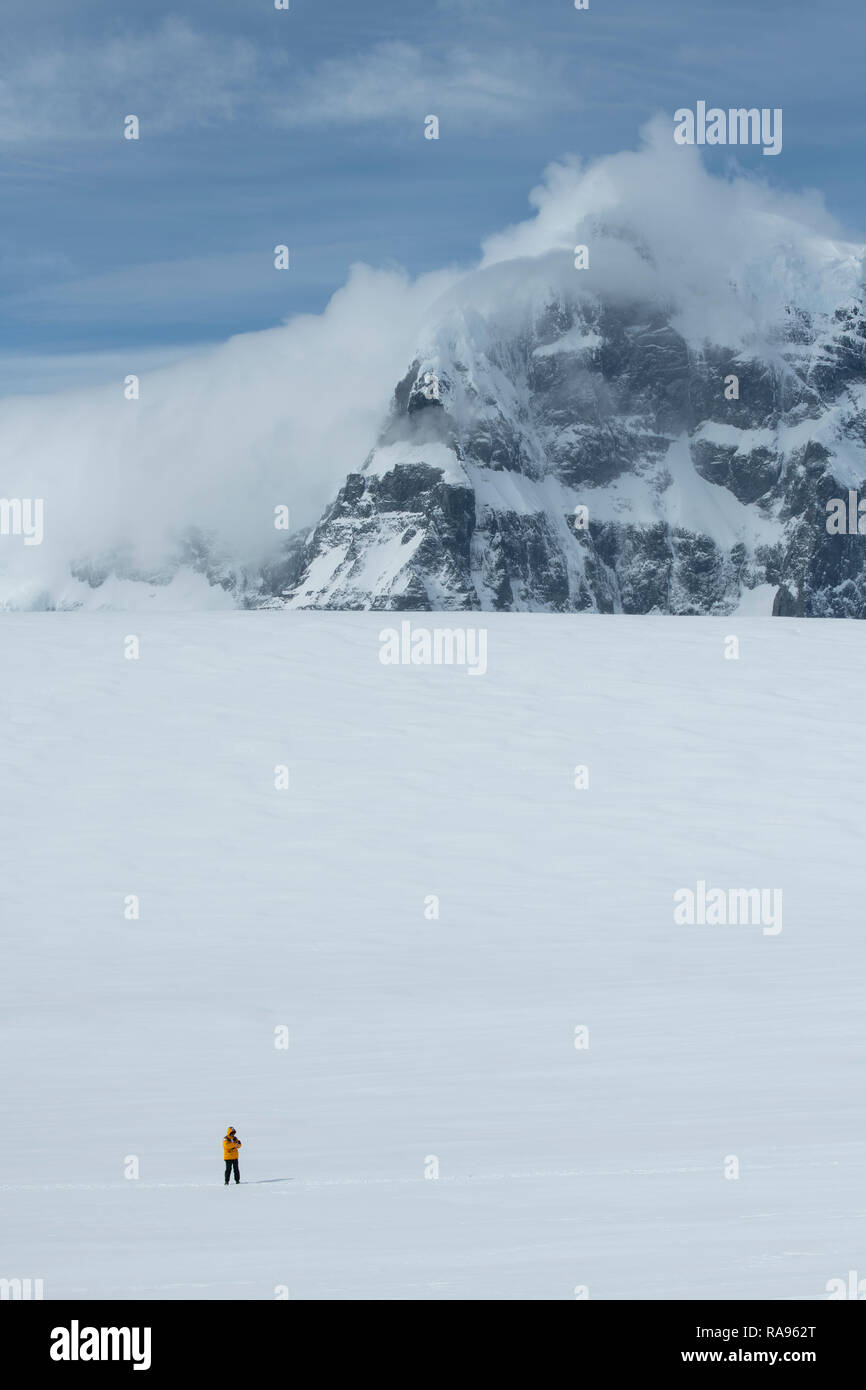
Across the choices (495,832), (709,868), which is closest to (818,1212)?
(709,868)

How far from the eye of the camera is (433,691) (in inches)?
1051

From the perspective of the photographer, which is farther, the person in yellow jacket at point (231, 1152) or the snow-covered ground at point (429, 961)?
the person in yellow jacket at point (231, 1152)

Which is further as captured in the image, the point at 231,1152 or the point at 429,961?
the point at 429,961

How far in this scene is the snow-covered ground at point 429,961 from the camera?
8086 mm

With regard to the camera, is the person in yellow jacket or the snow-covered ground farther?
the person in yellow jacket

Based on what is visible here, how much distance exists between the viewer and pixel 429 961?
15.9 metres

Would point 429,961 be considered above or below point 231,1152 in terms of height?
above

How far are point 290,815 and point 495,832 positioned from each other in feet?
9.98

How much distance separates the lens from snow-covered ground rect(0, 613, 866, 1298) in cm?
809
